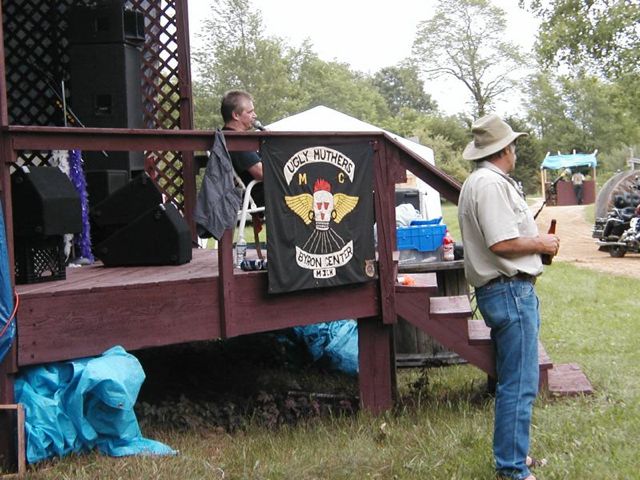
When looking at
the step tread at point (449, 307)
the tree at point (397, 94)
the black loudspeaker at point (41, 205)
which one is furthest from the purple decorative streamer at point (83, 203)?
the tree at point (397, 94)

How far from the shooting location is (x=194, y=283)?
525cm

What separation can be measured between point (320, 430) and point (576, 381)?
6.43ft

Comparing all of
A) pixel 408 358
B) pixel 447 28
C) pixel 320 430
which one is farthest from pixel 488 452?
pixel 447 28

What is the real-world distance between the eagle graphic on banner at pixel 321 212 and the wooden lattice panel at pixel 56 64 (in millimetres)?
3020

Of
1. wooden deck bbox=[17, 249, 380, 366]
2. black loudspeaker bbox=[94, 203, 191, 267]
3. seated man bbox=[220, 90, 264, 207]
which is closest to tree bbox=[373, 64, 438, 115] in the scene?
seated man bbox=[220, 90, 264, 207]

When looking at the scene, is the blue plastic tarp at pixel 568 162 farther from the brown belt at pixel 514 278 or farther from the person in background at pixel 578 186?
the brown belt at pixel 514 278

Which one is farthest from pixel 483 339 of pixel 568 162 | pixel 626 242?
pixel 568 162

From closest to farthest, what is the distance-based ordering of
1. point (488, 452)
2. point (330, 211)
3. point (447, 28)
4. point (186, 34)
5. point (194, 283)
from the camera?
1. point (488, 452)
2. point (194, 283)
3. point (330, 211)
4. point (186, 34)
5. point (447, 28)

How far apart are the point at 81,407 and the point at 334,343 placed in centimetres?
359

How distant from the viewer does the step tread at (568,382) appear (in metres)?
6.04

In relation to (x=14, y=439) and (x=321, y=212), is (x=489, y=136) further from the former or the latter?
(x=14, y=439)

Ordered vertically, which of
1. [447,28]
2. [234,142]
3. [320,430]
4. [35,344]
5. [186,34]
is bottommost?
[320,430]

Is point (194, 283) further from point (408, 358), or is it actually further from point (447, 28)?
point (447, 28)

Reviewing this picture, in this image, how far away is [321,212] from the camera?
557 cm
